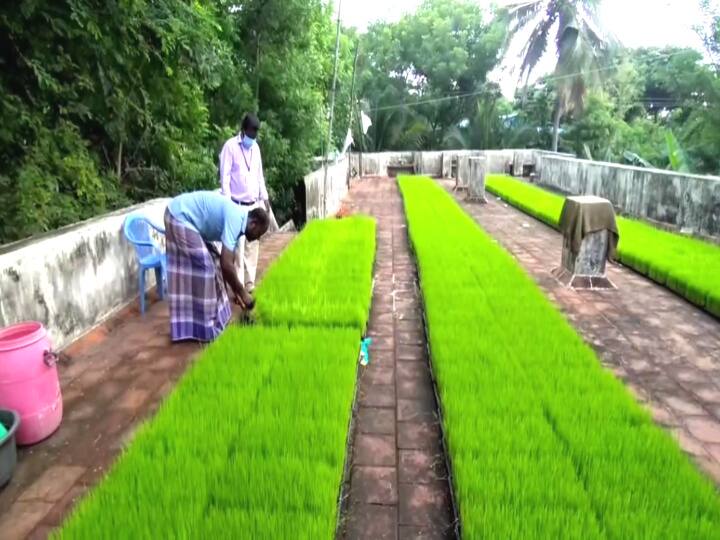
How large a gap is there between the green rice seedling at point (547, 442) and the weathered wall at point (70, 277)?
2.33 meters

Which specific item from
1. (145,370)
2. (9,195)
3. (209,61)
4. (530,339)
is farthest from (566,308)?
(9,195)

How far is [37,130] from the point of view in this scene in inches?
182

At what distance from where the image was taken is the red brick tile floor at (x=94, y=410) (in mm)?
2031

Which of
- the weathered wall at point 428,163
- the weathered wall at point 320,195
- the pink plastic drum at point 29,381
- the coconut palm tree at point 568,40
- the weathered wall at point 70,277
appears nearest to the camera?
the pink plastic drum at point 29,381

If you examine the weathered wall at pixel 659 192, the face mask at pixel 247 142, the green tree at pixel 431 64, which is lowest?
the weathered wall at pixel 659 192

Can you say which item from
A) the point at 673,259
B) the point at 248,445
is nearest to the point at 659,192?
the point at 673,259

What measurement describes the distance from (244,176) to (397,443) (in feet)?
9.16

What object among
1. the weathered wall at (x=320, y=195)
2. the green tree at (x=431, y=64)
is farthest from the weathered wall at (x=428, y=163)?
the weathered wall at (x=320, y=195)

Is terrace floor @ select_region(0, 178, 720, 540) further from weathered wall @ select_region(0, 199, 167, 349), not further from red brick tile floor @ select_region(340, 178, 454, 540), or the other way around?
weathered wall @ select_region(0, 199, 167, 349)

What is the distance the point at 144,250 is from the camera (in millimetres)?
4250

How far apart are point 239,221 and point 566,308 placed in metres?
2.78

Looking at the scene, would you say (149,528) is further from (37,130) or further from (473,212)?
(473,212)

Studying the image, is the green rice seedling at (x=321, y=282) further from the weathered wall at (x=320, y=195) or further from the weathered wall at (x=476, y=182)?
the weathered wall at (x=476, y=182)

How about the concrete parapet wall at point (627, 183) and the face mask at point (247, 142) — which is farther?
the concrete parapet wall at point (627, 183)
